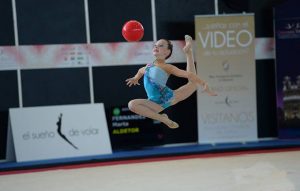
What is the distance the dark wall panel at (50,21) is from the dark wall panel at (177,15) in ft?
4.22

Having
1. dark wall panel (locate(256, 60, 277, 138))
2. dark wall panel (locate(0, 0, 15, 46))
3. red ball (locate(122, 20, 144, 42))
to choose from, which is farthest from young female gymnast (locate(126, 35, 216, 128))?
dark wall panel (locate(256, 60, 277, 138))

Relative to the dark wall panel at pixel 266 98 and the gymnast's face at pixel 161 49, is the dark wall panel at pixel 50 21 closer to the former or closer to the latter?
the dark wall panel at pixel 266 98

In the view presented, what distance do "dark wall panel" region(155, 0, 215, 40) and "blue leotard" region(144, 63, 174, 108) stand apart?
4003mm

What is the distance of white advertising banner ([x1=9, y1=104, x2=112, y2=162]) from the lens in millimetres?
7090

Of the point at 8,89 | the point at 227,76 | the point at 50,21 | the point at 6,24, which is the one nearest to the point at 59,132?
Answer: the point at 8,89

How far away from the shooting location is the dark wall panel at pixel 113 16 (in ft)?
24.7

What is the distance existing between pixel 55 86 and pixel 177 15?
2.35 m

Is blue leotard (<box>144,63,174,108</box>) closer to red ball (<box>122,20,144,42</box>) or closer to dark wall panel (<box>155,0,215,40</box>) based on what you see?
red ball (<box>122,20,144,42</box>)

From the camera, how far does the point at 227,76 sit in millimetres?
7555

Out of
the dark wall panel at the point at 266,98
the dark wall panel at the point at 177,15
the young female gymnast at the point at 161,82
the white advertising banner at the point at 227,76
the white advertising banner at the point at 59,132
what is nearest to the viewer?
the young female gymnast at the point at 161,82

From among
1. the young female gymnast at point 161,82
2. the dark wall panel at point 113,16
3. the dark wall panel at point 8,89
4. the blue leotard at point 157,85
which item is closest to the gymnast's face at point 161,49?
the young female gymnast at point 161,82

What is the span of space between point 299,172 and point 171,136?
8.44ft

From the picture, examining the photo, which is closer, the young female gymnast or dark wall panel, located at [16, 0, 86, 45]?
the young female gymnast

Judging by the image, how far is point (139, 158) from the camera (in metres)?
7.13
